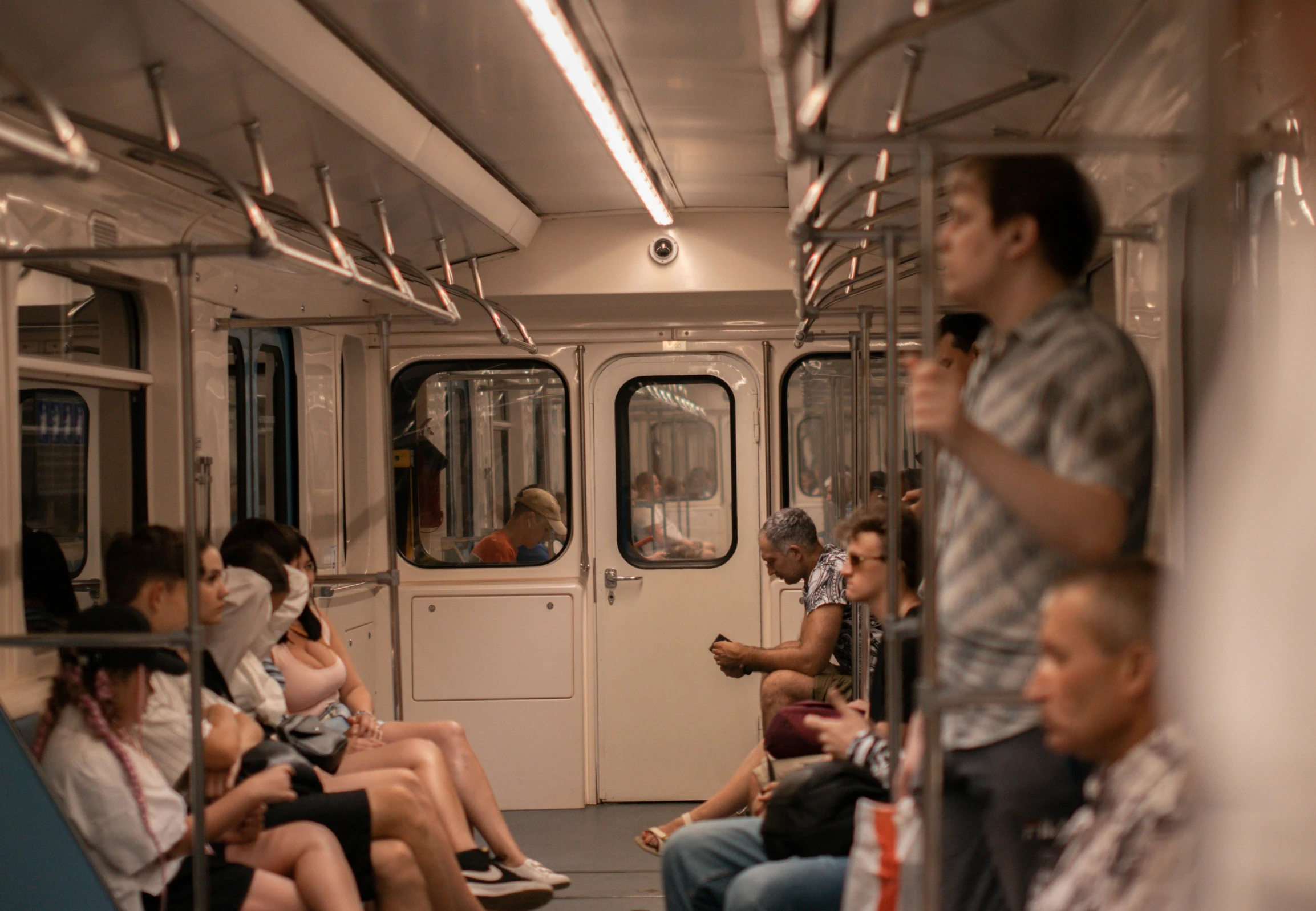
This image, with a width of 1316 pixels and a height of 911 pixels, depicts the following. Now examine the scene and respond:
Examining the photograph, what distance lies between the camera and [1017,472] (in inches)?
62.2

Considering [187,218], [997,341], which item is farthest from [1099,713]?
[187,218]

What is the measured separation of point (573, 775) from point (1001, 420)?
5.01 meters

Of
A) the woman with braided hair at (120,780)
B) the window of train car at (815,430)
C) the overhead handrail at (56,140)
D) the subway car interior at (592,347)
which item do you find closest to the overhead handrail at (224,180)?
the subway car interior at (592,347)

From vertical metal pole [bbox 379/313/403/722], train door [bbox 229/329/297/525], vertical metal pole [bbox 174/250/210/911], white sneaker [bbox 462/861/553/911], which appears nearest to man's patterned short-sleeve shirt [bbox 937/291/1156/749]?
vertical metal pole [bbox 174/250/210/911]

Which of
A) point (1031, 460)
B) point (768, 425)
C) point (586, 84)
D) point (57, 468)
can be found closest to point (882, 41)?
point (1031, 460)

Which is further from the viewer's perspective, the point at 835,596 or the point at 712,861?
the point at 835,596

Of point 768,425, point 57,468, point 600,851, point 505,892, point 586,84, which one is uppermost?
point 586,84

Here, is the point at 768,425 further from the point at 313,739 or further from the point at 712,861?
the point at 712,861

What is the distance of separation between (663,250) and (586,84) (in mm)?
2384

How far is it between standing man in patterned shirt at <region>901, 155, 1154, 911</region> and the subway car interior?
55 mm

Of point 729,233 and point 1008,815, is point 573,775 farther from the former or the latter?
point 1008,815

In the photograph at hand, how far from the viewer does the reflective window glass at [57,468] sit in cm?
334

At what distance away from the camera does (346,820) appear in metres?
3.43

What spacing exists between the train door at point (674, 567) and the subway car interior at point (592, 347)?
0.07ft
